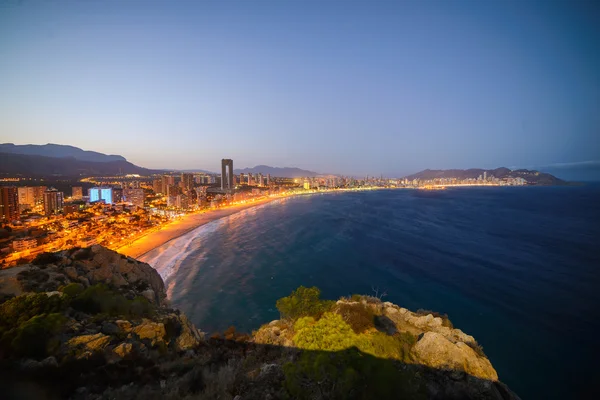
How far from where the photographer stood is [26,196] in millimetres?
61438

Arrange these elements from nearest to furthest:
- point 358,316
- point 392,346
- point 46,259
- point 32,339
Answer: point 32,339 → point 392,346 → point 358,316 → point 46,259

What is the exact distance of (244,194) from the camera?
106188 mm

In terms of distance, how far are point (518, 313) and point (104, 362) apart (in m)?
22.2

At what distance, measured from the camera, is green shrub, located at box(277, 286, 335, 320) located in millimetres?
11375

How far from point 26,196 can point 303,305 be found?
8089 centimetres

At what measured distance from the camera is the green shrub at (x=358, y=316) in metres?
9.45

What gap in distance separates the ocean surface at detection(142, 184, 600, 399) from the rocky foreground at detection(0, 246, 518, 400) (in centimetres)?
677

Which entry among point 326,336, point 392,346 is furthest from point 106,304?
point 392,346

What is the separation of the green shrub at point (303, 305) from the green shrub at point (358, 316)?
3.01 ft

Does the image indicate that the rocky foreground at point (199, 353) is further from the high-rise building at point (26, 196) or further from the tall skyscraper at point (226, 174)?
the tall skyscraper at point (226, 174)

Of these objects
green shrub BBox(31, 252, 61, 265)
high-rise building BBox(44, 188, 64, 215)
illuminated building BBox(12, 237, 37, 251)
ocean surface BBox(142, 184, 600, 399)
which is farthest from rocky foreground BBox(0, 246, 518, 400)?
high-rise building BBox(44, 188, 64, 215)

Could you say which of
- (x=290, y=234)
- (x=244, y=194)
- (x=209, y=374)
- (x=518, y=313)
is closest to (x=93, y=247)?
(x=209, y=374)

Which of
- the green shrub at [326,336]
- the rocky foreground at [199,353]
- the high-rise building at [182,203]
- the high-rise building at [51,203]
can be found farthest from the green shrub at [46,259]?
the high-rise building at [182,203]

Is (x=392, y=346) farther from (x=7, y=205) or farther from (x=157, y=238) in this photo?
(x=7, y=205)
